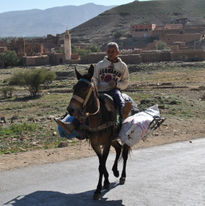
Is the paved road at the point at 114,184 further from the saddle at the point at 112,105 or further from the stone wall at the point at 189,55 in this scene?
the stone wall at the point at 189,55

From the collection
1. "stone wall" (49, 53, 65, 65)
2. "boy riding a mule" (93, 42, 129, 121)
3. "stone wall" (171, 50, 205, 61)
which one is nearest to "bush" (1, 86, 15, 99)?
"stone wall" (171, 50, 205, 61)

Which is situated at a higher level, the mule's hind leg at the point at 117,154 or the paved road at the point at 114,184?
the mule's hind leg at the point at 117,154

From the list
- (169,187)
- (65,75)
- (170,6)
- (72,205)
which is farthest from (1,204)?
(170,6)

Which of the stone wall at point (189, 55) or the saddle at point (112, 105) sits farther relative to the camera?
the stone wall at point (189, 55)

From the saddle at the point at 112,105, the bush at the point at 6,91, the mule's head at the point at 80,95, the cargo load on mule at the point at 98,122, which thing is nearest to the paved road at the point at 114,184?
the cargo load on mule at the point at 98,122

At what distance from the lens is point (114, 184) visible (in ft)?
21.8

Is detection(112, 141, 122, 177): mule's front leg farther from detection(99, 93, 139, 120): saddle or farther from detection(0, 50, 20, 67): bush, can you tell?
detection(0, 50, 20, 67): bush

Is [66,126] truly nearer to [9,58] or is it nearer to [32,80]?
[32,80]

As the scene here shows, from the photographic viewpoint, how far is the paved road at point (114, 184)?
579 centimetres

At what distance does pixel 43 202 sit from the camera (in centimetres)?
572

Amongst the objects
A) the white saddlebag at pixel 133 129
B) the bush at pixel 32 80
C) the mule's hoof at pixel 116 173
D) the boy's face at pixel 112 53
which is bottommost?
the bush at pixel 32 80

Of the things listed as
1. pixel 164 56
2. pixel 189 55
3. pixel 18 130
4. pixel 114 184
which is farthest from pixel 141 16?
pixel 114 184

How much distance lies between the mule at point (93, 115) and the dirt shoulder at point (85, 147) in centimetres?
134

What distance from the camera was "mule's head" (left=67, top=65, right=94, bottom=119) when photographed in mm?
5551
